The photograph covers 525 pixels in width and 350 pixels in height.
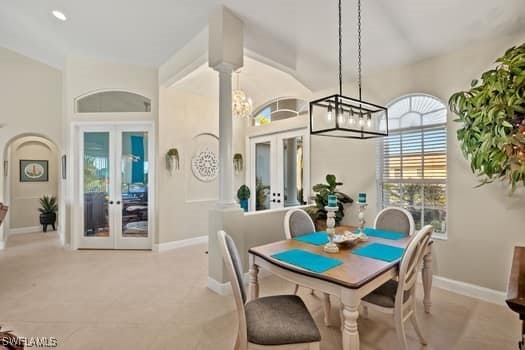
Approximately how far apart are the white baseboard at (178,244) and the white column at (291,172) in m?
1.94

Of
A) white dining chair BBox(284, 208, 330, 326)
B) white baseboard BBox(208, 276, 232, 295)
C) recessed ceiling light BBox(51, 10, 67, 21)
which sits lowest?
white baseboard BBox(208, 276, 232, 295)

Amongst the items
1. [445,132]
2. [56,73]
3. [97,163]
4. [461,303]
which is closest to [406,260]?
[461,303]

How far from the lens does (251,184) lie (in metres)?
6.39

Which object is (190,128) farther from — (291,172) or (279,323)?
(279,323)

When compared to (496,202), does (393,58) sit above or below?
above

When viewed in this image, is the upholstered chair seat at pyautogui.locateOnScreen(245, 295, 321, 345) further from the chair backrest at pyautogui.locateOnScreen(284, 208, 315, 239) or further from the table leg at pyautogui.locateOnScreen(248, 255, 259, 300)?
the chair backrest at pyautogui.locateOnScreen(284, 208, 315, 239)

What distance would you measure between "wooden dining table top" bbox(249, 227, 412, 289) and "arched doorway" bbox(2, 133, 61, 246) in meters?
6.08

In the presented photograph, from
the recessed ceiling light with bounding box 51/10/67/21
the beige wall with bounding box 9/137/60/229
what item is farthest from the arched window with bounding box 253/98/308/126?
the beige wall with bounding box 9/137/60/229

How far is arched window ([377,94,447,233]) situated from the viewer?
337cm

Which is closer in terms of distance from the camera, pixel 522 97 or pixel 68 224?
pixel 522 97

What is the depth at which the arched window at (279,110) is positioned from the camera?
536 cm

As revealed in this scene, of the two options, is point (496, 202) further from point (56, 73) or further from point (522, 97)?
point (56, 73)

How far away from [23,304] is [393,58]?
5292 mm

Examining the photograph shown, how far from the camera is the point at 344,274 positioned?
174 centimetres
